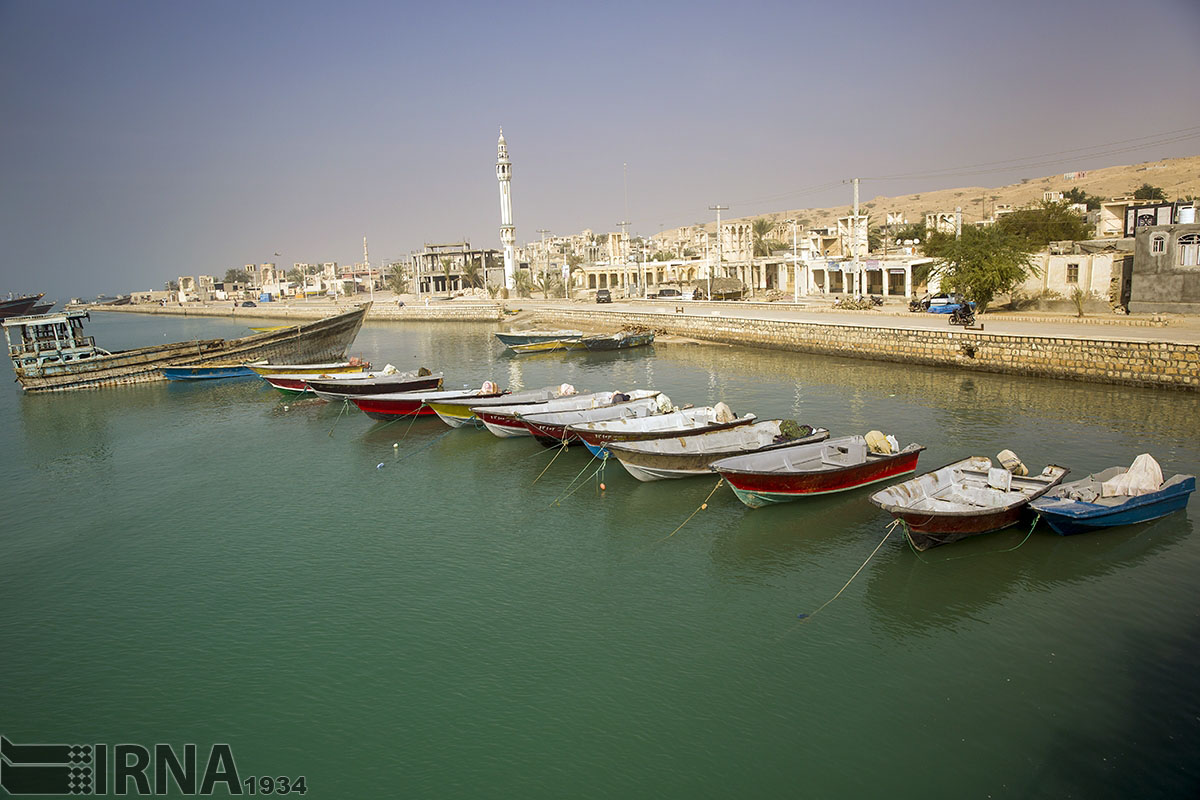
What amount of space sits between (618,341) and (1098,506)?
100 feet

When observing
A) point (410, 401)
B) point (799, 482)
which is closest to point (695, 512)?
point (799, 482)

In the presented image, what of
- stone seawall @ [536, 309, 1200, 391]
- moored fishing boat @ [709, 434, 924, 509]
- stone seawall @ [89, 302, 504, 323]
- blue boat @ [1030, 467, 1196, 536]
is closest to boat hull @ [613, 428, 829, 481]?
moored fishing boat @ [709, 434, 924, 509]

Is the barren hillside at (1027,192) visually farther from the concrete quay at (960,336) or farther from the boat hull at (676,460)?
the boat hull at (676,460)

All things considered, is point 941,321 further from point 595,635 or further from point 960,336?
point 595,635

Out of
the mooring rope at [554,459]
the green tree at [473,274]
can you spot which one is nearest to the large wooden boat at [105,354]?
the mooring rope at [554,459]

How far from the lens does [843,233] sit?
56281 mm

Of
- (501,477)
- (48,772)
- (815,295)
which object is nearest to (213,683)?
(48,772)

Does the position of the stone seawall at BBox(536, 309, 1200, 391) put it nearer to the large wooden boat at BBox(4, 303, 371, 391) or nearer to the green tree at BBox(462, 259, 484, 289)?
the large wooden boat at BBox(4, 303, 371, 391)

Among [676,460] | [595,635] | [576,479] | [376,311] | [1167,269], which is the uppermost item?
[1167,269]

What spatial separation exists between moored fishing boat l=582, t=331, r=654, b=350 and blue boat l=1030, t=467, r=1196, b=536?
97.0 ft

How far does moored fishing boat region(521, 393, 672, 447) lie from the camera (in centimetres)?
1847

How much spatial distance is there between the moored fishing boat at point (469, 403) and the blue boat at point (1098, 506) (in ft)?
44.3

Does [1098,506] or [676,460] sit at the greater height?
[676,460]

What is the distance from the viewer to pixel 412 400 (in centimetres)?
2328
